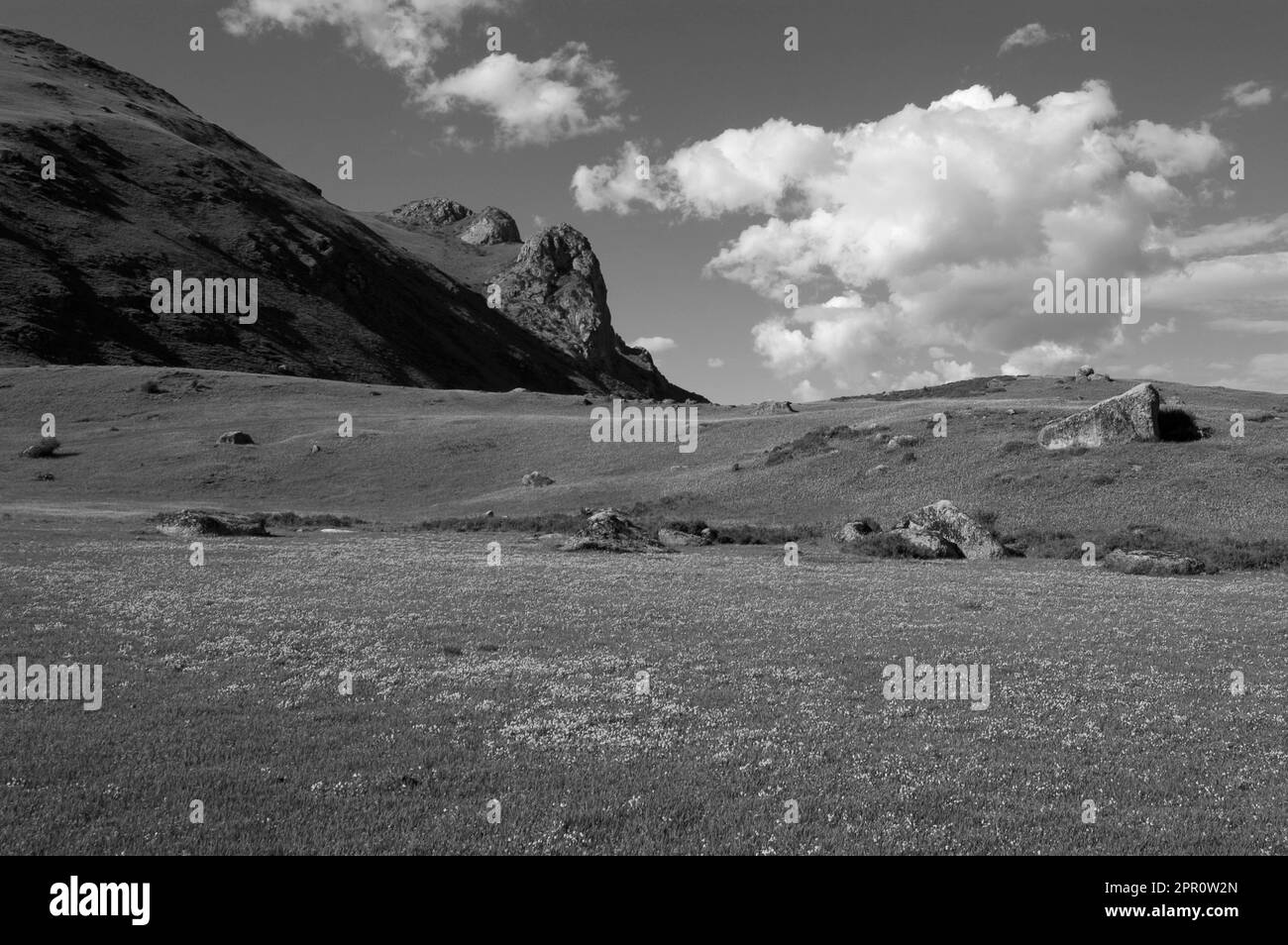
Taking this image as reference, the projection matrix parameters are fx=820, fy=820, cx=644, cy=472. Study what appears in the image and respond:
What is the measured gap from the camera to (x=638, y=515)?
229ft

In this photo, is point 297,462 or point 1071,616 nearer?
point 1071,616

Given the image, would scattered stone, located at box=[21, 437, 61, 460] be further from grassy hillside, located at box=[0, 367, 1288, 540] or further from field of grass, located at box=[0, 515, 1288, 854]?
field of grass, located at box=[0, 515, 1288, 854]

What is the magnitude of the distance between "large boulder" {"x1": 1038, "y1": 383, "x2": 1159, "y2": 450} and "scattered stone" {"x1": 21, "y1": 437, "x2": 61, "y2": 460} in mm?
101953

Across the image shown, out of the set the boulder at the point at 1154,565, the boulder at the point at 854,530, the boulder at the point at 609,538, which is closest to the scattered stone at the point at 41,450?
the boulder at the point at 609,538

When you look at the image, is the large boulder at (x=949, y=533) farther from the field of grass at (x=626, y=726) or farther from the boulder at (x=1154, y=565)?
the field of grass at (x=626, y=726)

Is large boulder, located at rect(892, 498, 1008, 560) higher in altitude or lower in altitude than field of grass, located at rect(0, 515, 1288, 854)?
higher

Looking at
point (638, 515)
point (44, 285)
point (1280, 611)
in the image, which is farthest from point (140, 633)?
point (44, 285)

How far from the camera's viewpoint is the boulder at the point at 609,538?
51.6 meters

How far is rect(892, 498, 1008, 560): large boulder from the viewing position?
50562mm

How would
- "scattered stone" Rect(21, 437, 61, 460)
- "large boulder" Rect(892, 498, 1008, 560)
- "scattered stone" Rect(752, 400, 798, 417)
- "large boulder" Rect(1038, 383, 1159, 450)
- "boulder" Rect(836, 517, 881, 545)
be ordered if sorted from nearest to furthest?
1. "large boulder" Rect(892, 498, 1008, 560)
2. "boulder" Rect(836, 517, 881, 545)
3. "large boulder" Rect(1038, 383, 1159, 450)
4. "scattered stone" Rect(21, 437, 61, 460)
5. "scattered stone" Rect(752, 400, 798, 417)

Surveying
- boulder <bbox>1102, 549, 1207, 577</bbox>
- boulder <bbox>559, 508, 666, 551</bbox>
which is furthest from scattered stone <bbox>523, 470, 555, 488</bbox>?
boulder <bbox>1102, 549, 1207, 577</bbox>

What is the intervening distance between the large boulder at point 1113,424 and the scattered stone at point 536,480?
4573cm
